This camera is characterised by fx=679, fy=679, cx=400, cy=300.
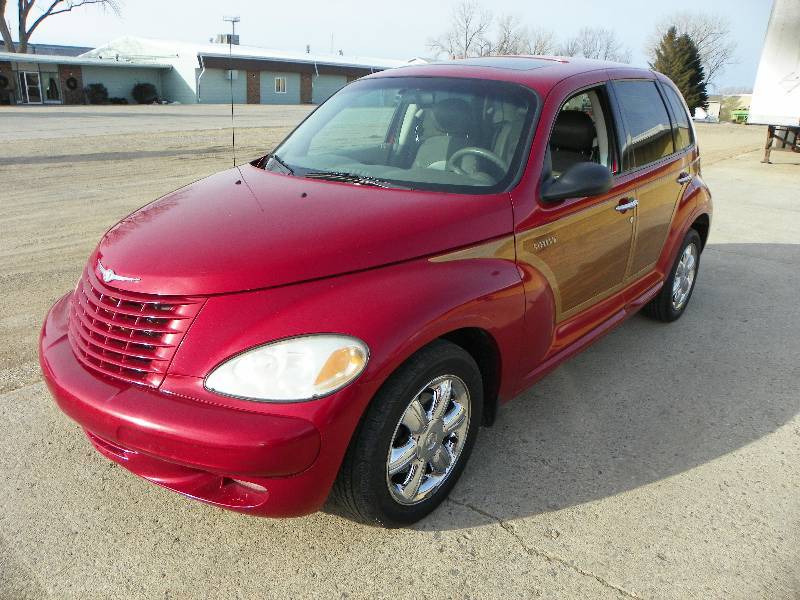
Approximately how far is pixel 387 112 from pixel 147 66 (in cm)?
4895

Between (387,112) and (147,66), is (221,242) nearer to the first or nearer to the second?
(387,112)

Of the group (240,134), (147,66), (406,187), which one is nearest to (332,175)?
(406,187)

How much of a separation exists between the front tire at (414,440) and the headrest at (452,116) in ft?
4.19

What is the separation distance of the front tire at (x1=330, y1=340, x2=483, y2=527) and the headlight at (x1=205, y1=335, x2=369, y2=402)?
0.22 m

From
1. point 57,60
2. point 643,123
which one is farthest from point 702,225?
point 57,60

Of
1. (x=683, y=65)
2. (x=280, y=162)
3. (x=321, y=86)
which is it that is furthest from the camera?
(x=321, y=86)

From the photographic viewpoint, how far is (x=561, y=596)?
8.03ft

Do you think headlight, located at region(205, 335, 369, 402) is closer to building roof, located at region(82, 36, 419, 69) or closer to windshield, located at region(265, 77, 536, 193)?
windshield, located at region(265, 77, 536, 193)

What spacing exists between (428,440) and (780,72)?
1638cm

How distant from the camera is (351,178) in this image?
3236 mm

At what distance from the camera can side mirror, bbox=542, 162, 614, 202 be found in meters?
3.12

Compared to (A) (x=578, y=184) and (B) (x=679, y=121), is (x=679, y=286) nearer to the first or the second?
(B) (x=679, y=121)

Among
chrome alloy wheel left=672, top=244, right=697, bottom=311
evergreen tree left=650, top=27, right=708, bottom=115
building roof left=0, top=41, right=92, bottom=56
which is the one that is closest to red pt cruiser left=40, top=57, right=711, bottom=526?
chrome alloy wheel left=672, top=244, right=697, bottom=311

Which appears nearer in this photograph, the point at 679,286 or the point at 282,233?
the point at 282,233
